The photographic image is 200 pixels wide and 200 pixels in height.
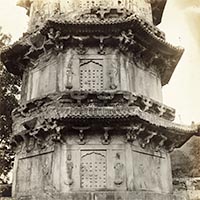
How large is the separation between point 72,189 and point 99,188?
39.4 inches

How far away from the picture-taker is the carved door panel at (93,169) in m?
12.4

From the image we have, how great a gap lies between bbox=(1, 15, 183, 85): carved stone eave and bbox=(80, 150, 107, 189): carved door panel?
486cm

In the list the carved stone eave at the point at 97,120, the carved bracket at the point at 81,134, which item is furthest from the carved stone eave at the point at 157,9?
the carved bracket at the point at 81,134

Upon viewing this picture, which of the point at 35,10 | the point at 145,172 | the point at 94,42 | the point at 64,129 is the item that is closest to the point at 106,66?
the point at 94,42

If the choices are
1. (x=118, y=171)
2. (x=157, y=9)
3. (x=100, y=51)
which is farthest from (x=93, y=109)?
(x=157, y=9)

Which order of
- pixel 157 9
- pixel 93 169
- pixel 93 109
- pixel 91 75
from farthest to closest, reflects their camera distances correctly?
pixel 157 9
pixel 91 75
pixel 93 109
pixel 93 169

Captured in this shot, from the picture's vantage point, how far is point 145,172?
13273 mm

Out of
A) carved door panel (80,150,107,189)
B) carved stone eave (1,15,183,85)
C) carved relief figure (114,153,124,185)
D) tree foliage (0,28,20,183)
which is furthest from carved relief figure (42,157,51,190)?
tree foliage (0,28,20,183)

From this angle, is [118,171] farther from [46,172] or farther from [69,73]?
[69,73]

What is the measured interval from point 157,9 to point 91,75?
743 centimetres

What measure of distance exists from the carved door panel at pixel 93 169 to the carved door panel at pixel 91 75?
2833 millimetres

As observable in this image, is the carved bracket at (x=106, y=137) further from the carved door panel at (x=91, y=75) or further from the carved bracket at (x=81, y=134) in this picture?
the carved door panel at (x=91, y=75)

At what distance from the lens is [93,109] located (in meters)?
12.8

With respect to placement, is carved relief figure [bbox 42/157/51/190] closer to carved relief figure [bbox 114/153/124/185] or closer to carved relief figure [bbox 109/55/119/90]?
carved relief figure [bbox 114/153/124/185]
